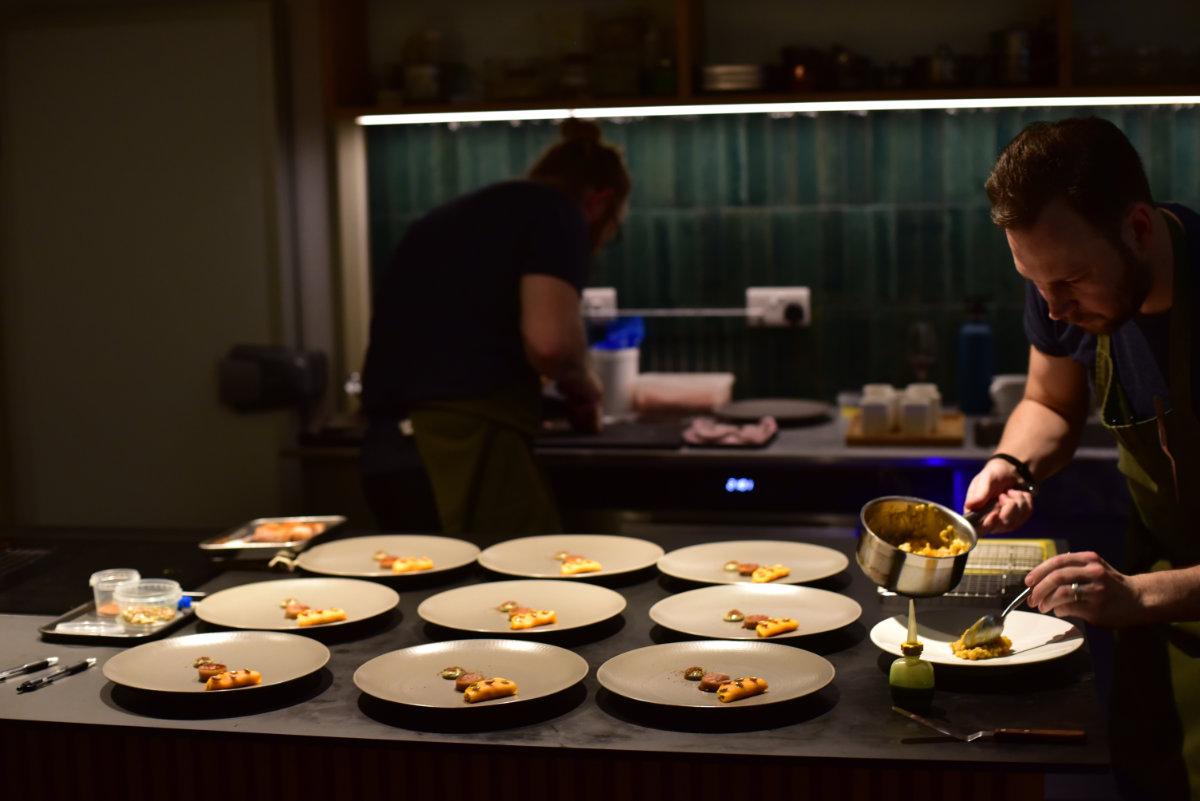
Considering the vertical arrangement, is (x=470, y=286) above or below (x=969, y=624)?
above

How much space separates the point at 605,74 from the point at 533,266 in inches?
40.6

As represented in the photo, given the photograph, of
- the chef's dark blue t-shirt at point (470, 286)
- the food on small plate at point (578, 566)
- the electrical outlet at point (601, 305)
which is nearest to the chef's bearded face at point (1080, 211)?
the food on small plate at point (578, 566)

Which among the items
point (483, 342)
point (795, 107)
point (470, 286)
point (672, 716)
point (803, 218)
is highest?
point (795, 107)

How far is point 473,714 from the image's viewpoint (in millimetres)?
1644

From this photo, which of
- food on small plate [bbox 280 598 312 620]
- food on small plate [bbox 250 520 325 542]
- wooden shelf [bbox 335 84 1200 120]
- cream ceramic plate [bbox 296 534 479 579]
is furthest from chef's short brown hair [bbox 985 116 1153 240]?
wooden shelf [bbox 335 84 1200 120]

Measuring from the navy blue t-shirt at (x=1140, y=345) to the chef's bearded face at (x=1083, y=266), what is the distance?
0.10 meters

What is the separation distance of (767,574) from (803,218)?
2055 millimetres

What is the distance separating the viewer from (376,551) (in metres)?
2.45

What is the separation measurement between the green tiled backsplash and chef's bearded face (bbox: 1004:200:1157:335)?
2074 millimetres

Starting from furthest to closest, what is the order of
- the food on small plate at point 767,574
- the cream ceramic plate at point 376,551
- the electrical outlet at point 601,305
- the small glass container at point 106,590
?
the electrical outlet at point 601,305 → the cream ceramic plate at point 376,551 → the food on small plate at point 767,574 → the small glass container at point 106,590

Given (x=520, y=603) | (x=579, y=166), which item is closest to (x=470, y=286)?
(x=579, y=166)

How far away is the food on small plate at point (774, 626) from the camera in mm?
1915

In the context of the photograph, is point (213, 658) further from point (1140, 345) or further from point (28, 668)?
point (1140, 345)

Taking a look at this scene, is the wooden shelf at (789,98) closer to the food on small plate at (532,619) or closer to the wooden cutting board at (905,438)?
the wooden cutting board at (905,438)
